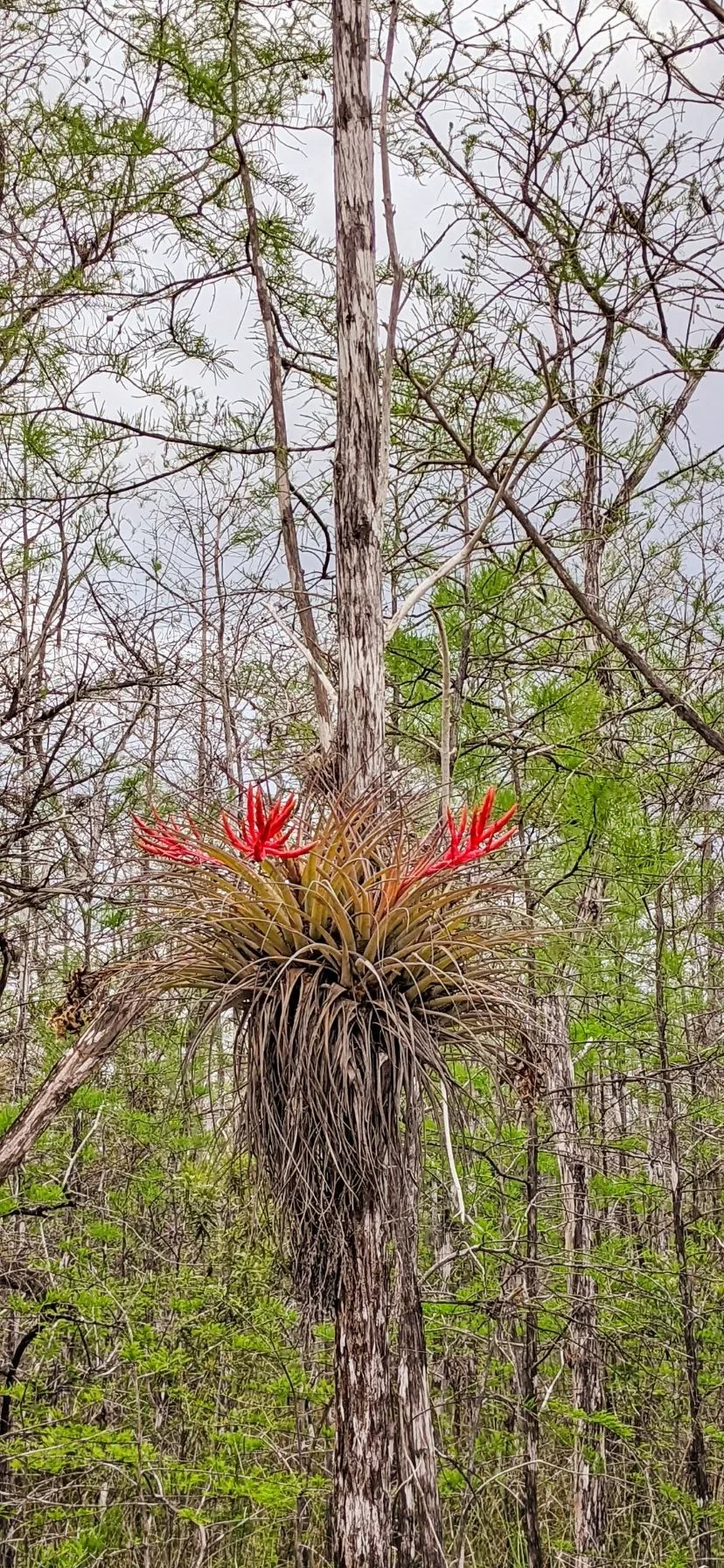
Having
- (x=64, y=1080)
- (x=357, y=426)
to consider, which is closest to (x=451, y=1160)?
(x=64, y=1080)

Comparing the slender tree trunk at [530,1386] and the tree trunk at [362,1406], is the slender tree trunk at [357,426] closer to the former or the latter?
the tree trunk at [362,1406]

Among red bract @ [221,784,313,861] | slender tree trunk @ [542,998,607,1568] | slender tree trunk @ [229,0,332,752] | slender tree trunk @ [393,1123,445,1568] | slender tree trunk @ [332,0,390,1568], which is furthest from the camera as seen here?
slender tree trunk @ [542,998,607,1568]

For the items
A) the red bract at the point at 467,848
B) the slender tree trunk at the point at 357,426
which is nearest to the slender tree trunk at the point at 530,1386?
the slender tree trunk at the point at 357,426

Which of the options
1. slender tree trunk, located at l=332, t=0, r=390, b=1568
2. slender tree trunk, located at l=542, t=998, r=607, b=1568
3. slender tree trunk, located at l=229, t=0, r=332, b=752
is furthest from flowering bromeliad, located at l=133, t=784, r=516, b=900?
slender tree trunk, located at l=542, t=998, r=607, b=1568

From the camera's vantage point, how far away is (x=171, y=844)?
1296 millimetres

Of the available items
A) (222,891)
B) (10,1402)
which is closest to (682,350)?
(222,891)

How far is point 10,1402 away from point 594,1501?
161 centimetres

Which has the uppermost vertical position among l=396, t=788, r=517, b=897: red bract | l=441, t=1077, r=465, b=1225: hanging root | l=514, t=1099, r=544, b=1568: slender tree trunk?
l=396, t=788, r=517, b=897: red bract

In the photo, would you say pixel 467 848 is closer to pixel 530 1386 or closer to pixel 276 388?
pixel 276 388

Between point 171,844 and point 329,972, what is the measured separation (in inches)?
9.5

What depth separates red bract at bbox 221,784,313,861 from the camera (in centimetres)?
119

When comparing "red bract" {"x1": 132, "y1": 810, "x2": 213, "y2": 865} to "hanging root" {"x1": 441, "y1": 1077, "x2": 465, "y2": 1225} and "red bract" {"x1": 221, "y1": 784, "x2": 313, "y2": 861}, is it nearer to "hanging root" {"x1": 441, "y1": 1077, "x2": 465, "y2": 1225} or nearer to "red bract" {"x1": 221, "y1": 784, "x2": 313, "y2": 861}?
"red bract" {"x1": 221, "y1": 784, "x2": 313, "y2": 861}

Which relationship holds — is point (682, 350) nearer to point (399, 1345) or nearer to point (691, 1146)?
point (399, 1345)

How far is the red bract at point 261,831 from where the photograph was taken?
119cm
